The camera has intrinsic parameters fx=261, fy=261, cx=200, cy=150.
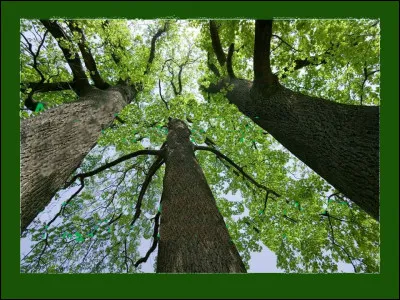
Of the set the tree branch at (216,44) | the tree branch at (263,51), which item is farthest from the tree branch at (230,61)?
the tree branch at (263,51)

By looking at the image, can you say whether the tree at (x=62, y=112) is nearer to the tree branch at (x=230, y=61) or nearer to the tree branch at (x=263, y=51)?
the tree branch at (x=230, y=61)

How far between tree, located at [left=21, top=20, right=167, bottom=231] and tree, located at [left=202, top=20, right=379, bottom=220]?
181 centimetres

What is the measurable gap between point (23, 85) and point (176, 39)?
267cm

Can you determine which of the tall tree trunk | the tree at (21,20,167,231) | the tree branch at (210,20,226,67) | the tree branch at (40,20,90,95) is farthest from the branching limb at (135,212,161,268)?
the tree branch at (210,20,226,67)

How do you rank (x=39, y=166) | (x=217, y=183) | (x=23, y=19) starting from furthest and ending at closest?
(x=217, y=183)
(x=23, y=19)
(x=39, y=166)

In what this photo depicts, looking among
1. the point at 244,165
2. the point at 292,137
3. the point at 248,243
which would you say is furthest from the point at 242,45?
the point at 248,243

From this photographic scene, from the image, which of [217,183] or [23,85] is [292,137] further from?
[217,183]

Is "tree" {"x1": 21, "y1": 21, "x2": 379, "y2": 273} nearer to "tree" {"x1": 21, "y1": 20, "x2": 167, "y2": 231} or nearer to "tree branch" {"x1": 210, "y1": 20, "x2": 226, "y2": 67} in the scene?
"tree branch" {"x1": 210, "y1": 20, "x2": 226, "y2": 67}

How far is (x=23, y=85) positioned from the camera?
293 centimetres

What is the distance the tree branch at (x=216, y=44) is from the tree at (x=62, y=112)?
0.73 meters

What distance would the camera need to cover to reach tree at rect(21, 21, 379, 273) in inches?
97.0

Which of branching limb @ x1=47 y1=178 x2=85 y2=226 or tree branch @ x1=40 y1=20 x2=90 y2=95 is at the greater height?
tree branch @ x1=40 y1=20 x2=90 y2=95

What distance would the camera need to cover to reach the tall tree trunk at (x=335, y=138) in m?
1.90

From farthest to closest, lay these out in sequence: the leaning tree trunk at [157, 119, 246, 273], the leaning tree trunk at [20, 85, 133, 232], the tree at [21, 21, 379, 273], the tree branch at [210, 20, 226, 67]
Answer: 1. the tree branch at [210, 20, 226, 67]
2. the tree at [21, 21, 379, 273]
3. the leaning tree trunk at [20, 85, 133, 232]
4. the leaning tree trunk at [157, 119, 246, 273]
